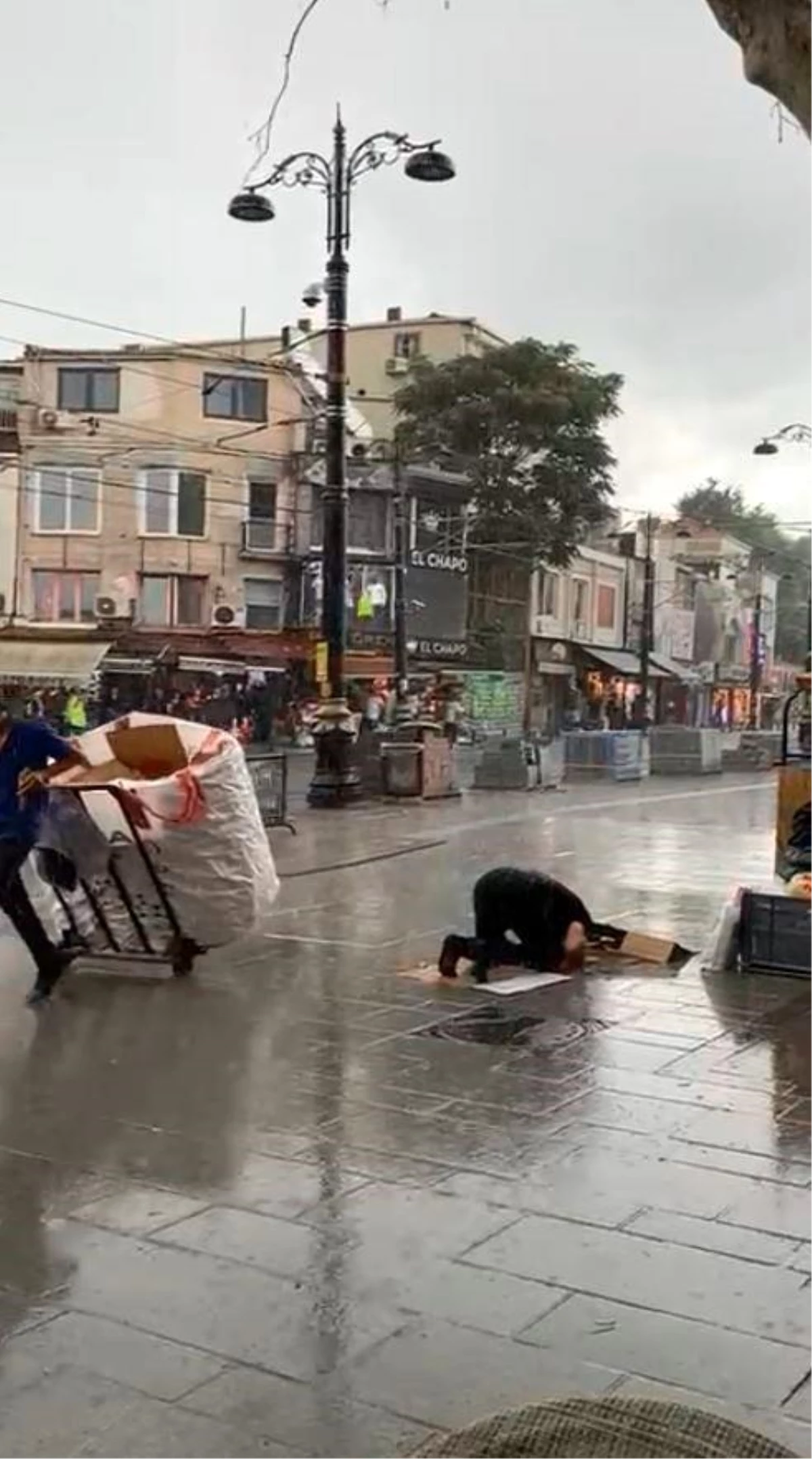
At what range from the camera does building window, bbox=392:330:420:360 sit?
5088cm

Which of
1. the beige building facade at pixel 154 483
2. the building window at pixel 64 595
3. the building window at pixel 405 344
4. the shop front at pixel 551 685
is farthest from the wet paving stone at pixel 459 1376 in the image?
the building window at pixel 405 344

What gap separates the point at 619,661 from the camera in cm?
5412

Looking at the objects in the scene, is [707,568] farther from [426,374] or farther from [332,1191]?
[332,1191]

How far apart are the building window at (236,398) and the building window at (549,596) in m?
12.3

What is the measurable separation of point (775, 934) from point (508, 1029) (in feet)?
6.78

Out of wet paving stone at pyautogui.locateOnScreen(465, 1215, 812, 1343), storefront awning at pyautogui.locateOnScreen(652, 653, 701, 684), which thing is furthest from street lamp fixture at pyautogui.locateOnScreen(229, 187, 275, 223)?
storefront awning at pyautogui.locateOnScreen(652, 653, 701, 684)

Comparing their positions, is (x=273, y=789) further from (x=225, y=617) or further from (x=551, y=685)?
(x=551, y=685)

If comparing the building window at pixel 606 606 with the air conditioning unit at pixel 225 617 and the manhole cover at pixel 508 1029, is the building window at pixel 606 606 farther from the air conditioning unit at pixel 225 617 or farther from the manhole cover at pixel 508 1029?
the manhole cover at pixel 508 1029

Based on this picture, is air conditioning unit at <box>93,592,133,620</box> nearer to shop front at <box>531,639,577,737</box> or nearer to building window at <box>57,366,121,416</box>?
building window at <box>57,366,121,416</box>

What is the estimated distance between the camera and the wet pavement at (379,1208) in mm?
3264

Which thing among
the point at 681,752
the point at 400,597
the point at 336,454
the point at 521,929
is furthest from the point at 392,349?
the point at 521,929

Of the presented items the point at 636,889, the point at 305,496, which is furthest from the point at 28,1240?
the point at 305,496

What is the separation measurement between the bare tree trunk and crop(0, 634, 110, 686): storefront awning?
33606 millimetres

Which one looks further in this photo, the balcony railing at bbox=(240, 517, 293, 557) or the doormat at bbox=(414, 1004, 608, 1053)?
the balcony railing at bbox=(240, 517, 293, 557)
